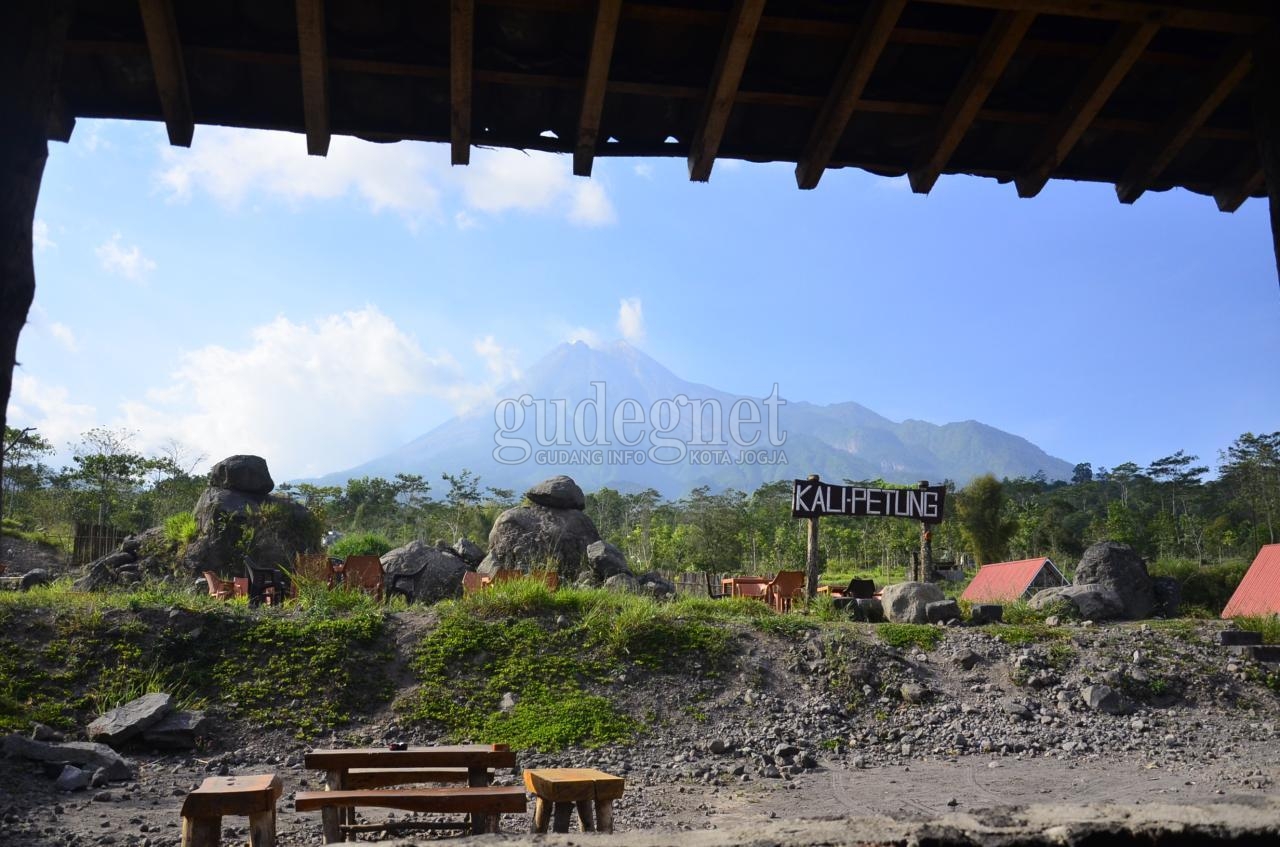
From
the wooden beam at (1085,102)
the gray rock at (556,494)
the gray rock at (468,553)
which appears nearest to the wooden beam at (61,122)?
Result: the wooden beam at (1085,102)

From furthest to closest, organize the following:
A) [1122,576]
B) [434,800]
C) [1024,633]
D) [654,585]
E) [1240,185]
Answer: [654,585] < [1122,576] < [1024,633] < [434,800] < [1240,185]

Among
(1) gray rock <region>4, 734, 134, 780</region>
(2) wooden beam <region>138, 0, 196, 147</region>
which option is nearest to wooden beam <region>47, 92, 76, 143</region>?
(2) wooden beam <region>138, 0, 196, 147</region>

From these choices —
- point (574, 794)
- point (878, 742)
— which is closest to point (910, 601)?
point (878, 742)

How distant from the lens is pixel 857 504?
15992 millimetres

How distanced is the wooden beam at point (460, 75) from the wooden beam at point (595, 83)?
1.53 ft

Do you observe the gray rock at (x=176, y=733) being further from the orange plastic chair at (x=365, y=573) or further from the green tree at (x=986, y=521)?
the green tree at (x=986, y=521)

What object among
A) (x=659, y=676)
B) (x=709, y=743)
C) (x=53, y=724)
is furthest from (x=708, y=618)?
(x=53, y=724)

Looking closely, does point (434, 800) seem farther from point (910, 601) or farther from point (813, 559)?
point (813, 559)

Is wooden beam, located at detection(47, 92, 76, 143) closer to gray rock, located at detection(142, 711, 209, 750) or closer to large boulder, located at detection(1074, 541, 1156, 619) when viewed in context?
gray rock, located at detection(142, 711, 209, 750)

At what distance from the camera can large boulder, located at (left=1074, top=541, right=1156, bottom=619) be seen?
552 inches

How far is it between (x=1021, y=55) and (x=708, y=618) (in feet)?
26.6

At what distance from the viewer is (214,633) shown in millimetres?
9289

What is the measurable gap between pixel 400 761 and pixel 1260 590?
1372cm

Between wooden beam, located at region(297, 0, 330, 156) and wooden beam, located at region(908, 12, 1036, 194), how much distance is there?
2563 mm
